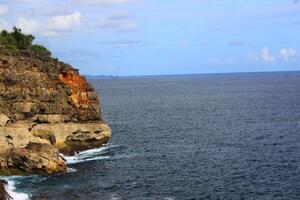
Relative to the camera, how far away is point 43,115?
83500 mm

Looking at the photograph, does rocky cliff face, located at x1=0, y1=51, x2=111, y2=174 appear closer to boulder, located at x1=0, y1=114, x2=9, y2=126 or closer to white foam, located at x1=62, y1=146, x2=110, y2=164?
boulder, located at x1=0, y1=114, x2=9, y2=126

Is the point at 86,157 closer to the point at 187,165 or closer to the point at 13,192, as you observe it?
the point at 187,165

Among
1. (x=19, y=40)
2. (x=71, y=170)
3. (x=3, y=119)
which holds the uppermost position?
(x=19, y=40)

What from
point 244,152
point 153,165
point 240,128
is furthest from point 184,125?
point 153,165

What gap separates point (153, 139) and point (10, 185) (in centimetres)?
4264

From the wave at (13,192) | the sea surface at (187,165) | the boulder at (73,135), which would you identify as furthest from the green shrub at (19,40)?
the wave at (13,192)

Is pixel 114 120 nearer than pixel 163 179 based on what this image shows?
No

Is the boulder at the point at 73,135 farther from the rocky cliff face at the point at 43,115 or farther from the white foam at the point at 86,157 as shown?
the white foam at the point at 86,157

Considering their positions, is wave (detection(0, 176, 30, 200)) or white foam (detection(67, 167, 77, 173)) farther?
white foam (detection(67, 167, 77, 173))

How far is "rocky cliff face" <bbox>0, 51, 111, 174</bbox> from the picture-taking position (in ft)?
229

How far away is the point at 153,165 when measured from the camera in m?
76.0

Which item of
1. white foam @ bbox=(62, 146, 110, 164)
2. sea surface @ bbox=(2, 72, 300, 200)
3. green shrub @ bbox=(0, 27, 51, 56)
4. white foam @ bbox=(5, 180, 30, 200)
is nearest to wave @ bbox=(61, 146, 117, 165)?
white foam @ bbox=(62, 146, 110, 164)

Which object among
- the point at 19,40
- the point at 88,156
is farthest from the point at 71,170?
the point at 19,40

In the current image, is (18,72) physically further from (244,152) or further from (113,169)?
(244,152)
